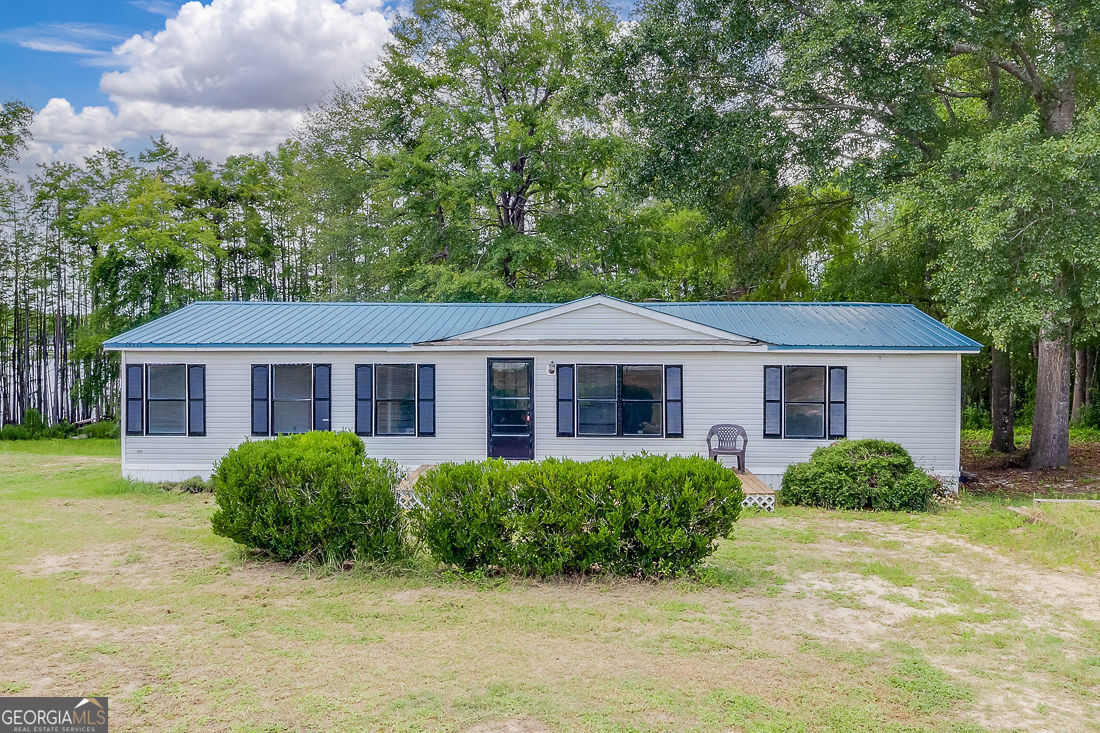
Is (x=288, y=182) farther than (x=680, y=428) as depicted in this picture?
Yes

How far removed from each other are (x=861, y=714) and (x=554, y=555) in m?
3.37

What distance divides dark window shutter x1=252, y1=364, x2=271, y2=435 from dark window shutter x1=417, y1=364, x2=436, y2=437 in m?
2.91

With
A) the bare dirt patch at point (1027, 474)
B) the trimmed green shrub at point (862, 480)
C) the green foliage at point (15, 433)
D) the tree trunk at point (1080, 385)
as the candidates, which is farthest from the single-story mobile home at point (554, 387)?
the green foliage at point (15, 433)

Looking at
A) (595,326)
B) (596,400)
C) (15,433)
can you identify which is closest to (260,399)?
(596,400)

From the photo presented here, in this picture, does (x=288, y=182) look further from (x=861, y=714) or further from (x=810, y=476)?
(x=861, y=714)

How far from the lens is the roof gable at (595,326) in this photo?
12836mm

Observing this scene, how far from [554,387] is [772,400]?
4.01m

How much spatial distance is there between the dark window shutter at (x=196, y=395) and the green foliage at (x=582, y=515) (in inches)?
322

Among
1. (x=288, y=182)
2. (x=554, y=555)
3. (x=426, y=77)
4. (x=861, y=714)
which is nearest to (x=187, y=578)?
(x=554, y=555)

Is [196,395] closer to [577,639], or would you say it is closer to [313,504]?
[313,504]

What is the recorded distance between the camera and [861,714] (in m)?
4.38

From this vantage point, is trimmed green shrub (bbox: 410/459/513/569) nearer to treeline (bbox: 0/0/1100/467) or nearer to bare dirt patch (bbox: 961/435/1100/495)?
treeline (bbox: 0/0/1100/467)

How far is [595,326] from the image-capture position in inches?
510

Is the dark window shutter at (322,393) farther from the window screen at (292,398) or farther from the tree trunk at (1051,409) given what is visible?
the tree trunk at (1051,409)
